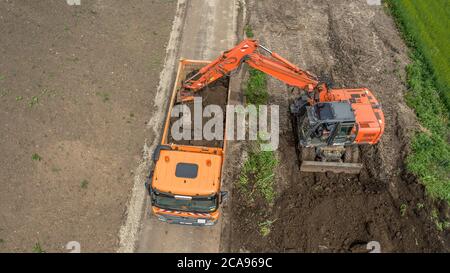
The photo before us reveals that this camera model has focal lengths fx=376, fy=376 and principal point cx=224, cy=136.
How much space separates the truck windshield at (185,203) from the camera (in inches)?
484

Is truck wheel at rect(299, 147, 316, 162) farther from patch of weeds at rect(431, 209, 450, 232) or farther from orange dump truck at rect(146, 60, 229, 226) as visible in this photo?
patch of weeds at rect(431, 209, 450, 232)

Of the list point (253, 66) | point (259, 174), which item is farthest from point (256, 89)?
point (259, 174)

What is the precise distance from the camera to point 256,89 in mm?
19250

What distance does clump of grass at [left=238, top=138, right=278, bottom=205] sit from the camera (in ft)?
51.1

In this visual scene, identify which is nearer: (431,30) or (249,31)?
(249,31)

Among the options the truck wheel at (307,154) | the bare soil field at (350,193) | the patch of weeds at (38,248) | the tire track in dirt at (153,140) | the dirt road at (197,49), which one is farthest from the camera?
the truck wheel at (307,154)

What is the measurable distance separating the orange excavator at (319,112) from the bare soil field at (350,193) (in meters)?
0.69

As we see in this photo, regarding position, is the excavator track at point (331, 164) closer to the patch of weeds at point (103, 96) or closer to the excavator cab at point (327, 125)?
the excavator cab at point (327, 125)

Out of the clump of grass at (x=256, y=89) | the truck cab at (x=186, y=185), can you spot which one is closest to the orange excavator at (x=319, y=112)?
the clump of grass at (x=256, y=89)

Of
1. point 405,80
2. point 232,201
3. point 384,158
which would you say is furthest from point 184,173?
point 405,80

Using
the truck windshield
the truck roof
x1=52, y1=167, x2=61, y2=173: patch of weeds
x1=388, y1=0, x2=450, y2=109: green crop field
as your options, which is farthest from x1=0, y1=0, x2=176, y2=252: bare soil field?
x1=388, y1=0, x2=450, y2=109: green crop field

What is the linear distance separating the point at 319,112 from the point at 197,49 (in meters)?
9.10

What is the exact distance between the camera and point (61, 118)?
1700 centimetres

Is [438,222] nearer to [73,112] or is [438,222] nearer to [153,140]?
[153,140]
